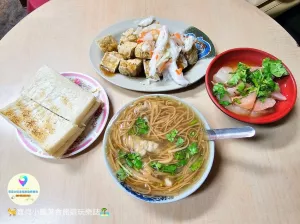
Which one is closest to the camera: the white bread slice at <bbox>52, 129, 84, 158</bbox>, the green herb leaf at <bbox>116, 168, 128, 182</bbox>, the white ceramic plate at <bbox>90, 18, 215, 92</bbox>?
the green herb leaf at <bbox>116, 168, 128, 182</bbox>

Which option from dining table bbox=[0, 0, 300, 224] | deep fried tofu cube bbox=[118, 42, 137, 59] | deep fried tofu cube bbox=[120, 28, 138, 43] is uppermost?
deep fried tofu cube bbox=[120, 28, 138, 43]

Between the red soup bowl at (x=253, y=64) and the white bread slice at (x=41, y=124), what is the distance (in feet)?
1.62

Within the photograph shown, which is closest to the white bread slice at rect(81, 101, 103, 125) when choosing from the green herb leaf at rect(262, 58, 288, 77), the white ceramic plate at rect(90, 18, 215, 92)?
the white ceramic plate at rect(90, 18, 215, 92)

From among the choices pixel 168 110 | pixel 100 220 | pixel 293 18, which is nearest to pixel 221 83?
pixel 168 110

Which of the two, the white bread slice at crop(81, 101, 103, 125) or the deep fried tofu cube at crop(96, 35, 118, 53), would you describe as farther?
the deep fried tofu cube at crop(96, 35, 118, 53)

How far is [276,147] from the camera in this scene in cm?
96

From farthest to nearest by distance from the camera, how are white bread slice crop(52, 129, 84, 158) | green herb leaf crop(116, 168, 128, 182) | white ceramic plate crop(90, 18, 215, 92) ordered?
white ceramic plate crop(90, 18, 215, 92), white bread slice crop(52, 129, 84, 158), green herb leaf crop(116, 168, 128, 182)

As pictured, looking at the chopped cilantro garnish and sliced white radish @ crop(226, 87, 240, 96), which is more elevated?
sliced white radish @ crop(226, 87, 240, 96)

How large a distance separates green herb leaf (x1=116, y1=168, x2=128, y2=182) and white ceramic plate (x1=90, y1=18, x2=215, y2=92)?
13.8 inches

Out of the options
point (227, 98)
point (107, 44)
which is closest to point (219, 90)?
point (227, 98)

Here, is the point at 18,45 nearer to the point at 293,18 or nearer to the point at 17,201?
the point at 17,201

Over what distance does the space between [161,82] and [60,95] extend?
37cm

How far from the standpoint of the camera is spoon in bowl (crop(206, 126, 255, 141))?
83 centimetres

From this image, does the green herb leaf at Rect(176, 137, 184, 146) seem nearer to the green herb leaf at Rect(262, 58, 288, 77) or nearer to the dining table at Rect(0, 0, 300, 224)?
the dining table at Rect(0, 0, 300, 224)
